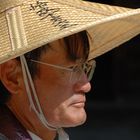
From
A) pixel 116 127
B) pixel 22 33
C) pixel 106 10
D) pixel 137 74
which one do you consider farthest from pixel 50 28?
pixel 137 74

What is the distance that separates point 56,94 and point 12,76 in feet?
0.55

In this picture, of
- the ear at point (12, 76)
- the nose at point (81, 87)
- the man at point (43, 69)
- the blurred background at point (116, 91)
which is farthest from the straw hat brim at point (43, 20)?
the blurred background at point (116, 91)

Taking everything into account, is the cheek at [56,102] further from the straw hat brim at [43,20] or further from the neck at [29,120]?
the straw hat brim at [43,20]

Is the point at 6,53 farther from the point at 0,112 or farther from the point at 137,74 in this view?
the point at 137,74

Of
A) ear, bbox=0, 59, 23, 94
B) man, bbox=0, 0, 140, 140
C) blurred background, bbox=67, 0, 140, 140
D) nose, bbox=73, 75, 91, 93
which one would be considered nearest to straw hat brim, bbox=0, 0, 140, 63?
man, bbox=0, 0, 140, 140

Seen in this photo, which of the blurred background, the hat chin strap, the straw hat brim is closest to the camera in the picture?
the straw hat brim

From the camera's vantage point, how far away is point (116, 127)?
26.7ft

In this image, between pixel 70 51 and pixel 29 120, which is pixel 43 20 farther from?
pixel 29 120

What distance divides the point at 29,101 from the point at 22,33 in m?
0.25

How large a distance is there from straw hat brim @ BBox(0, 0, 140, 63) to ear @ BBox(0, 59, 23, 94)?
0.33ft

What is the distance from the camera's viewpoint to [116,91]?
9195 mm

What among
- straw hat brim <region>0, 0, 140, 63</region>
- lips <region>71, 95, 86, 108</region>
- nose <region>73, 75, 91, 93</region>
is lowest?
lips <region>71, 95, 86, 108</region>

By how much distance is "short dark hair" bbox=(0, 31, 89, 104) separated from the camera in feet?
7.88

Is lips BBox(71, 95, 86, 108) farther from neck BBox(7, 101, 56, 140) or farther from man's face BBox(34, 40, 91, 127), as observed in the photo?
neck BBox(7, 101, 56, 140)
